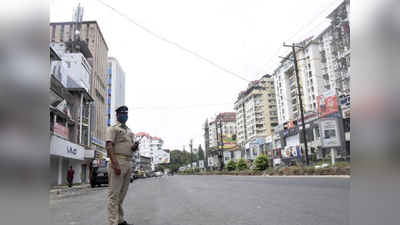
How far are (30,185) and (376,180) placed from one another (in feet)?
5.22

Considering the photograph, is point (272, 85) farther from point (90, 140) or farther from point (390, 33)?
point (390, 33)

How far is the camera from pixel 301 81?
287 ft

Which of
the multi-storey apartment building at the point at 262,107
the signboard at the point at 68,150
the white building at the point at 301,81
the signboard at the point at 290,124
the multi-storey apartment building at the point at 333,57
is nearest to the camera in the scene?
the signboard at the point at 68,150

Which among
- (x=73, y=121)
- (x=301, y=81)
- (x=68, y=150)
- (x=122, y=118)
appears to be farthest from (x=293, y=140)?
(x=122, y=118)

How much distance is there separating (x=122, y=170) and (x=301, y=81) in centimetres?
9020

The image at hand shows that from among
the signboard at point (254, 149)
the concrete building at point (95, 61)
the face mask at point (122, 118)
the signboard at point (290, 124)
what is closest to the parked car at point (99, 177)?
the face mask at point (122, 118)

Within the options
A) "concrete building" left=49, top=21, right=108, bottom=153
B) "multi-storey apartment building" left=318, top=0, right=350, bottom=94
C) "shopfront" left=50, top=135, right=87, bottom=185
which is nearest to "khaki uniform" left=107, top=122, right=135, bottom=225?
"shopfront" left=50, top=135, right=87, bottom=185

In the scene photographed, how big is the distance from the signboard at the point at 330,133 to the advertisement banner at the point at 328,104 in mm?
21634

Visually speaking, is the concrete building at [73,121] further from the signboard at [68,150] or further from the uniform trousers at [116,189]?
the uniform trousers at [116,189]

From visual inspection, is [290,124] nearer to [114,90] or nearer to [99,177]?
[114,90]

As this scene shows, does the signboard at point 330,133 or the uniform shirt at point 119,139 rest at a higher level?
the signboard at point 330,133

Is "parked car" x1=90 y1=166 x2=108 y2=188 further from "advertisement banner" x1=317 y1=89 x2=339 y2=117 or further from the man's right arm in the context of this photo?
"advertisement banner" x1=317 y1=89 x2=339 y2=117

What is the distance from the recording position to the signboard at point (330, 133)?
69.0ft

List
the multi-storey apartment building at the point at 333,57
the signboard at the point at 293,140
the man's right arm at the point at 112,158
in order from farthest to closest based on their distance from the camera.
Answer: the multi-storey apartment building at the point at 333,57 < the signboard at the point at 293,140 < the man's right arm at the point at 112,158
